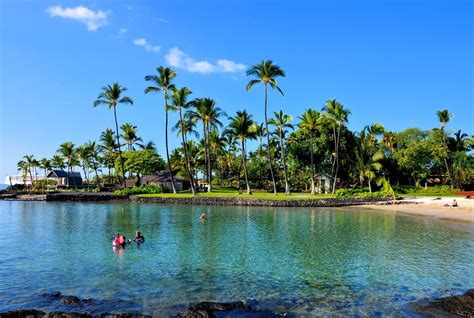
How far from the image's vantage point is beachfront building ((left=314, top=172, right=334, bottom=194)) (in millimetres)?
69562

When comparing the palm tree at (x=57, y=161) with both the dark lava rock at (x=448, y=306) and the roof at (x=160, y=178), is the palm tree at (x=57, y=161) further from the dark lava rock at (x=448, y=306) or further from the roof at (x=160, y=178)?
the dark lava rock at (x=448, y=306)

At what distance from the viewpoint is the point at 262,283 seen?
14.3m

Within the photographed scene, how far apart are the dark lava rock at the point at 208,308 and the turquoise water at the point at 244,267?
2.00 feet

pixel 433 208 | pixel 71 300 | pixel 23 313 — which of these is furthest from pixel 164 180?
pixel 23 313

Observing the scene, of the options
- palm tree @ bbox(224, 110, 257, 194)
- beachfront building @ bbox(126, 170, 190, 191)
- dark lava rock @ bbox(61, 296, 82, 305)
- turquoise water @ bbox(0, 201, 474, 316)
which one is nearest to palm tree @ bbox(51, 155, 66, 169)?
beachfront building @ bbox(126, 170, 190, 191)

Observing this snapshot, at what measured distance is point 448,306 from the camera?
37.6ft

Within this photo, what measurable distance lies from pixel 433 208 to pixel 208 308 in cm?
3992

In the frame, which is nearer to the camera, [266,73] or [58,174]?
[266,73]

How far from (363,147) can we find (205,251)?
5088 cm

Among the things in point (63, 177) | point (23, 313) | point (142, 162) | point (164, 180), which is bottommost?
point (23, 313)

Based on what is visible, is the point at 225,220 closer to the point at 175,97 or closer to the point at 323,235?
the point at 323,235

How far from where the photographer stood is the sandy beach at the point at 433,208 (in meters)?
36.5

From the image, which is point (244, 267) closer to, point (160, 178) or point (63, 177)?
point (160, 178)

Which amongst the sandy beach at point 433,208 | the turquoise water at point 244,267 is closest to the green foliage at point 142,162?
the sandy beach at point 433,208
